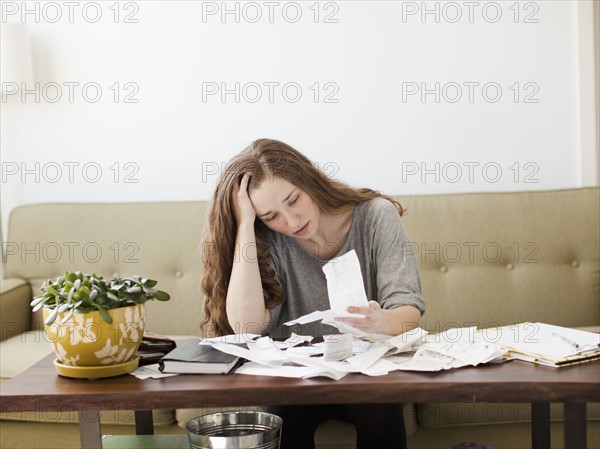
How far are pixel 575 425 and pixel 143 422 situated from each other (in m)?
1.01

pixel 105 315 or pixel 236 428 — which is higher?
pixel 105 315

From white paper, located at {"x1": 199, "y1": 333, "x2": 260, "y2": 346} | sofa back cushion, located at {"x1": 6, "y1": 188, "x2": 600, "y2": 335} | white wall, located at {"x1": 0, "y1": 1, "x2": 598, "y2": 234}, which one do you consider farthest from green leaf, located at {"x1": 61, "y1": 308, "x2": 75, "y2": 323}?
white wall, located at {"x1": 0, "y1": 1, "x2": 598, "y2": 234}

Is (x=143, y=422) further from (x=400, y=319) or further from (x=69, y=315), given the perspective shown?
(x=400, y=319)

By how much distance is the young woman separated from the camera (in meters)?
1.86

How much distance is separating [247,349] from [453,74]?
1.77 meters

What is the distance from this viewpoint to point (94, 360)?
146 cm

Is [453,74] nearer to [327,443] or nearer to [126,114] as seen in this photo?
[126,114]

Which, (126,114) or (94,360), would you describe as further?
(126,114)

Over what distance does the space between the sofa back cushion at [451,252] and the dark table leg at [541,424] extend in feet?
3.10

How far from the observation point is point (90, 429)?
141cm

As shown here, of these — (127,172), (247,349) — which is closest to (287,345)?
(247,349)

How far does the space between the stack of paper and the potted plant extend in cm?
74

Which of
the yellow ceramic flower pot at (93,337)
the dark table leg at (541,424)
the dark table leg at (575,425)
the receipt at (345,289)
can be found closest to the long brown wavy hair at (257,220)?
the receipt at (345,289)

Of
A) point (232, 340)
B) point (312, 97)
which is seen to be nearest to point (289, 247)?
point (232, 340)
